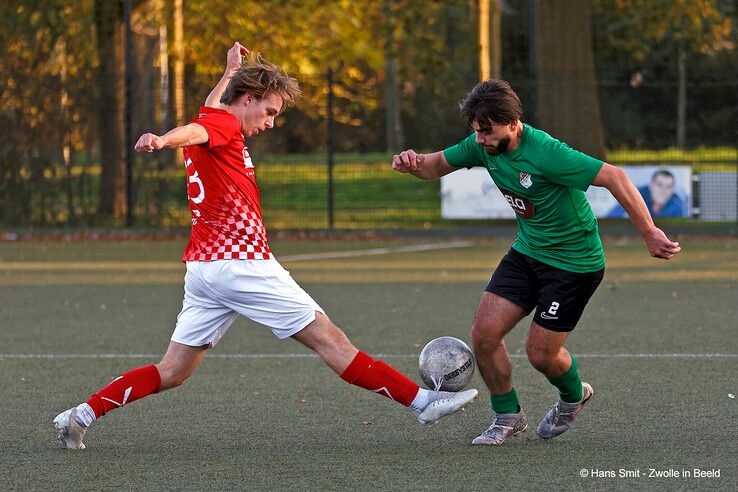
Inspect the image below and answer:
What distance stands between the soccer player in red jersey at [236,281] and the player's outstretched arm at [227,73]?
→ 19cm

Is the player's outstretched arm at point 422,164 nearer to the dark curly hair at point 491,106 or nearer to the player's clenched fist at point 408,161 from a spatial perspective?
the player's clenched fist at point 408,161

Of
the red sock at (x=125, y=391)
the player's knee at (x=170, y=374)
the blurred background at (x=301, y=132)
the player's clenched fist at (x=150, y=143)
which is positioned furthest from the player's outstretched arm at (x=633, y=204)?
the blurred background at (x=301, y=132)

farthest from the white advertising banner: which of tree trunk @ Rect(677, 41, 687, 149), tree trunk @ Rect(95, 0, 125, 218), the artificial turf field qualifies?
the artificial turf field

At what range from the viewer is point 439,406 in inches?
266

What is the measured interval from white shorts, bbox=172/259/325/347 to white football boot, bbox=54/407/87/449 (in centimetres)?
68

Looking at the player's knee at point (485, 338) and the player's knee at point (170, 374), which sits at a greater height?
the player's knee at point (485, 338)

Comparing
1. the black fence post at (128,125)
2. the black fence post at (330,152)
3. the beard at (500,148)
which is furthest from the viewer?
the black fence post at (128,125)

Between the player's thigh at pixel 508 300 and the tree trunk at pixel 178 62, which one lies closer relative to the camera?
the player's thigh at pixel 508 300

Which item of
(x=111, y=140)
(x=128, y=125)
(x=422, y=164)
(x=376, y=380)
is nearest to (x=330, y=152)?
(x=128, y=125)

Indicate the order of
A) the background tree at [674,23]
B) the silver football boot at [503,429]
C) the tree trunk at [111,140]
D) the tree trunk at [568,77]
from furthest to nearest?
the background tree at [674,23] < the tree trunk at [111,140] < the tree trunk at [568,77] < the silver football boot at [503,429]

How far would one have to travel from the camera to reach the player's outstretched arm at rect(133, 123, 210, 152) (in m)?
6.04

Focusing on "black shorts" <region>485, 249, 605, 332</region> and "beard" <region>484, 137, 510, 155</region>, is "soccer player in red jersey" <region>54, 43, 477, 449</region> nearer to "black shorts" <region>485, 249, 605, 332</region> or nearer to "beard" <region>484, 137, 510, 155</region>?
"black shorts" <region>485, 249, 605, 332</region>

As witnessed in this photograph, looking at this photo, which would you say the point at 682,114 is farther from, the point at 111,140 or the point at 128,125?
the point at 111,140

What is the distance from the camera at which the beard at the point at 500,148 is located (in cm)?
673
